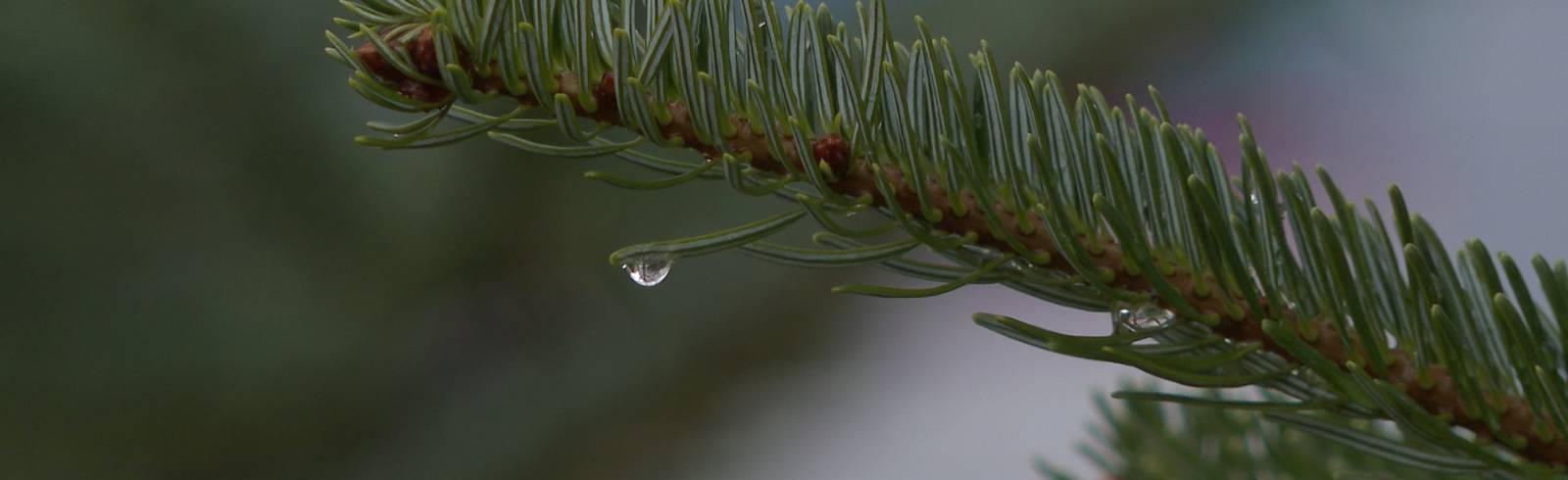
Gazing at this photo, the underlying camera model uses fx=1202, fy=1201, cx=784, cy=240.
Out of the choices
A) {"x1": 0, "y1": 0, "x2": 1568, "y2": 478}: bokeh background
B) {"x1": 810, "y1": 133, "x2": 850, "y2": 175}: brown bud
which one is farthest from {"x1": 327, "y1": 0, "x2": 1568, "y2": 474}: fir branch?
{"x1": 0, "y1": 0, "x2": 1568, "y2": 478}: bokeh background

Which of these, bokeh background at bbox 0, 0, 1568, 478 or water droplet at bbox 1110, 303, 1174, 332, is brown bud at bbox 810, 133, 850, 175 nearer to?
water droplet at bbox 1110, 303, 1174, 332

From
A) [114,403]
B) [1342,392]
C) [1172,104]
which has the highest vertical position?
[1172,104]

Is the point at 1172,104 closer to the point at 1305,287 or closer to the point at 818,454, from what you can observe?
the point at 818,454

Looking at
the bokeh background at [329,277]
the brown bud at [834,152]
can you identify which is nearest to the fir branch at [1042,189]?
the brown bud at [834,152]

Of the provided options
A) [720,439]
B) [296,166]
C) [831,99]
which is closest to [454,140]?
[831,99]

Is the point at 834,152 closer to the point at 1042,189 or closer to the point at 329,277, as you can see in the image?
the point at 1042,189

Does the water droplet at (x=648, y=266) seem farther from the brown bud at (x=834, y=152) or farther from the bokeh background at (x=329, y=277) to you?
the bokeh background at (x=329, y=277)

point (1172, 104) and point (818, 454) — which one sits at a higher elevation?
point (1172, 104)

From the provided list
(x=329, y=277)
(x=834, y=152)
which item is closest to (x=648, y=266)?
(x=834, y=152)
